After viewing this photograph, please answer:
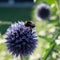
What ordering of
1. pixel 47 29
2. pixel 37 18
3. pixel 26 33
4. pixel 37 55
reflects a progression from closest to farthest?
pixel 26 33
pixel 37 55
pixel 47 29
pixel 37 18

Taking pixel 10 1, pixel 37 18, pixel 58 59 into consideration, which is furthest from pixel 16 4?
pixel 58 59

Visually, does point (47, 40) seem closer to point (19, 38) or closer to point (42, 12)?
point (19, 38)

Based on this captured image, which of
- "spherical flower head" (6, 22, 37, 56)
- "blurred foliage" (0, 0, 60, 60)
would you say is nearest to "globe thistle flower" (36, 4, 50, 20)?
"blurred foliage" (0, 0, 60, 60)

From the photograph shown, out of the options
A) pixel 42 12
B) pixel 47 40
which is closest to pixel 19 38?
pixel 47 40

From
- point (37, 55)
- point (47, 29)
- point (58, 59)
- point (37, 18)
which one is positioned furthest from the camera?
point (37, 18)

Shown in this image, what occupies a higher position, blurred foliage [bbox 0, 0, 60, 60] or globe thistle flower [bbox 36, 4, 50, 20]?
globe thistle flower [bbox 36, 4, 50, 20]

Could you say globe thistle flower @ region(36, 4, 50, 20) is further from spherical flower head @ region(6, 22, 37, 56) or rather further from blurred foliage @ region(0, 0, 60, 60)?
spherical flower head @ region(6, 22, 37, 56)

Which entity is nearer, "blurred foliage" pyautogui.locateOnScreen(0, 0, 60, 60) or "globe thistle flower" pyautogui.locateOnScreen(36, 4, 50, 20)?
"blurred foliage" pyautogui.locateOnScreen(0, 0, 60, 60)

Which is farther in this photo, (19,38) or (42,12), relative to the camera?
(42,12)

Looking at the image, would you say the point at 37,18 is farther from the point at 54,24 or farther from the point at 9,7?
the point at 9,7
